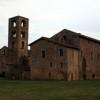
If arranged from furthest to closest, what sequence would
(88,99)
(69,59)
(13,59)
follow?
(13,59)
(69,59)
(88,99)

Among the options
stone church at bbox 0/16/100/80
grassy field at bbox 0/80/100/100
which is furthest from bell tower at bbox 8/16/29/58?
grassy field at bbox 0/80/100/100

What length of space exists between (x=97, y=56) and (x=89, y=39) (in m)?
4.40

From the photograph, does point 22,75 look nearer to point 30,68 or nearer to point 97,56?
point 30,68

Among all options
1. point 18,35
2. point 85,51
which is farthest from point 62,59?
point 18,35

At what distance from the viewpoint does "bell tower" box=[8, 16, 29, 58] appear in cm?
7200

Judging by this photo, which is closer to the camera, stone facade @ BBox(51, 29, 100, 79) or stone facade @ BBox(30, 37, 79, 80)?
stone facade @ BBox(30, 37, 79, 80)

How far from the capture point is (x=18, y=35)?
72.4 meters

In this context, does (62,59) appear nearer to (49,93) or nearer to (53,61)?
(53,61)

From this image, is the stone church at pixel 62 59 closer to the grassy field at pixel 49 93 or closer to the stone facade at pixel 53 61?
the stone facade at pixel 53 61

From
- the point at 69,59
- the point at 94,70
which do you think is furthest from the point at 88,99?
the point at 94,70

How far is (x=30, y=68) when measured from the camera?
172 feet

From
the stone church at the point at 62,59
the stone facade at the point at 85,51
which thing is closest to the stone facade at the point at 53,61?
the stone church at the point at 62,59

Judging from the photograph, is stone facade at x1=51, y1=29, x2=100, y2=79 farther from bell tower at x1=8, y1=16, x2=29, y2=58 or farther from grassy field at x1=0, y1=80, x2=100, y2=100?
grassy field at x1=0, y1=80, x2=100, y2=100

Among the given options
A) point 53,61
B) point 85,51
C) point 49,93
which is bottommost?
point 49,93
